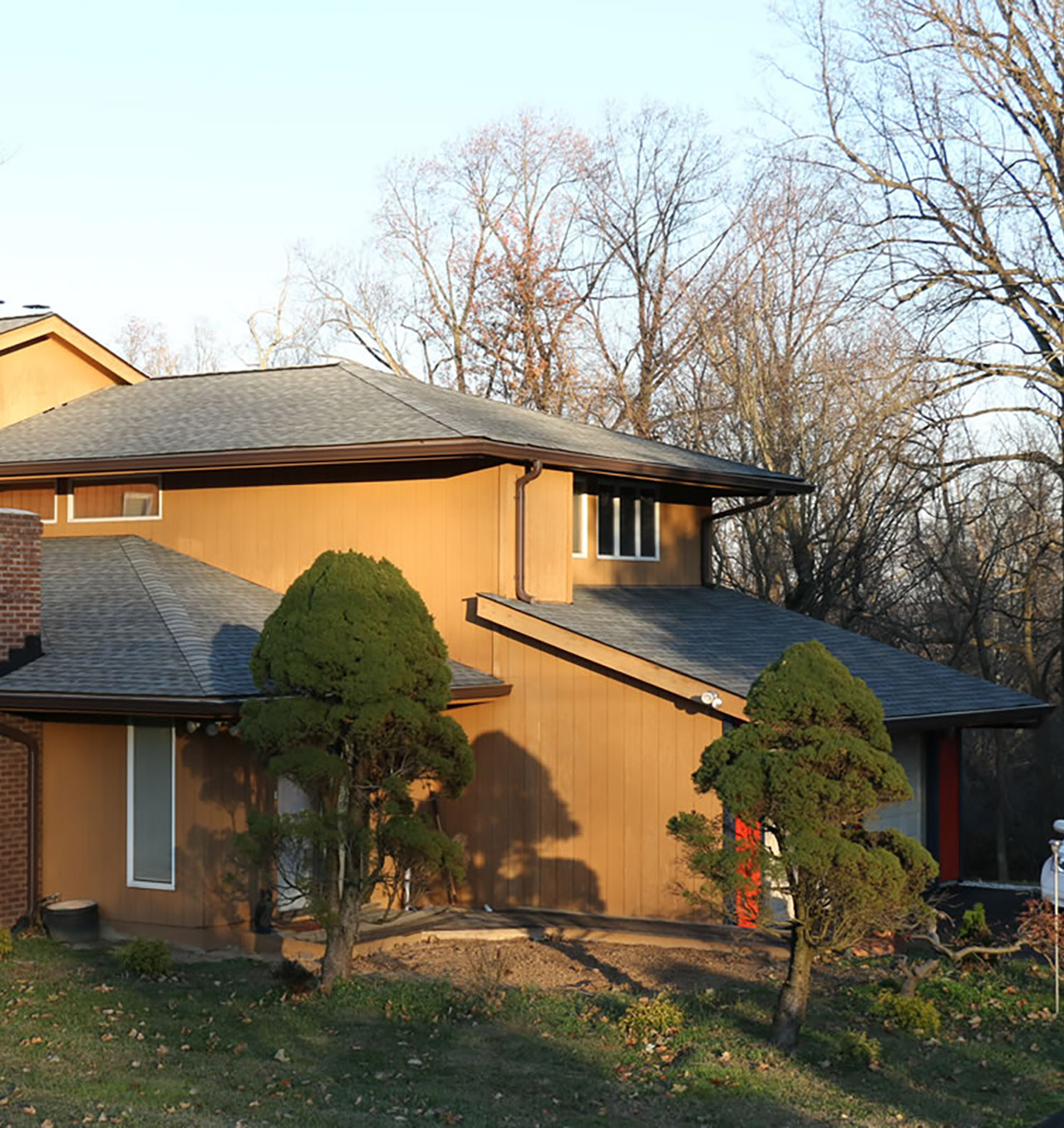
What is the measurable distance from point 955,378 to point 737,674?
8068mm

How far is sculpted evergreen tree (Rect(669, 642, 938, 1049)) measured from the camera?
952 cm

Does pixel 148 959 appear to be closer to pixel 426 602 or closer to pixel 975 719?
pixel 426 602

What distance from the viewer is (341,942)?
11.4m

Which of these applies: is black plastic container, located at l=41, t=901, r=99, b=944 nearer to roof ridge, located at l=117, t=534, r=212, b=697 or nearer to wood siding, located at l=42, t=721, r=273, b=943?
wood siding, located at l=42, t=721, r=273, b=943

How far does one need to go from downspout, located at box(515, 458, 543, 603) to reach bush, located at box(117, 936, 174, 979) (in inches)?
215

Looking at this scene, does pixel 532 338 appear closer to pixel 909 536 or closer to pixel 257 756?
pixel 909 536

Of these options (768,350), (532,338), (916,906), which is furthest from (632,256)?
(916,906)

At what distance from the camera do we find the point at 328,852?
11312 millimetres

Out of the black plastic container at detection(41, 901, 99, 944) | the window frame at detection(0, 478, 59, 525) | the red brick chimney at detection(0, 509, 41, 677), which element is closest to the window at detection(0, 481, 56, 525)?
the window frame at detection(0, 478, 59, 525)

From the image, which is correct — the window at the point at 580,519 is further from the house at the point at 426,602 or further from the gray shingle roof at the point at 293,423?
the gray shingle roof at the point at 293,423

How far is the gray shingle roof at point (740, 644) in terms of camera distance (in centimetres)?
1483

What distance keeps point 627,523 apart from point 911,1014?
9.02m

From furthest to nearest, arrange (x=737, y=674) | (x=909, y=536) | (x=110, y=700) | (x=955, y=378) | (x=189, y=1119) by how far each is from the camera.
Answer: (x=909, y=536), (x=955, y=378), (x=737, y=674), (x=110, y=700), (x=189, y=1119)

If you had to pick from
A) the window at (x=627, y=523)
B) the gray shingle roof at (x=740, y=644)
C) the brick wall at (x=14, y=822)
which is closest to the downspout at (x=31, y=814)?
the brick wall at (x=14, y=822)
